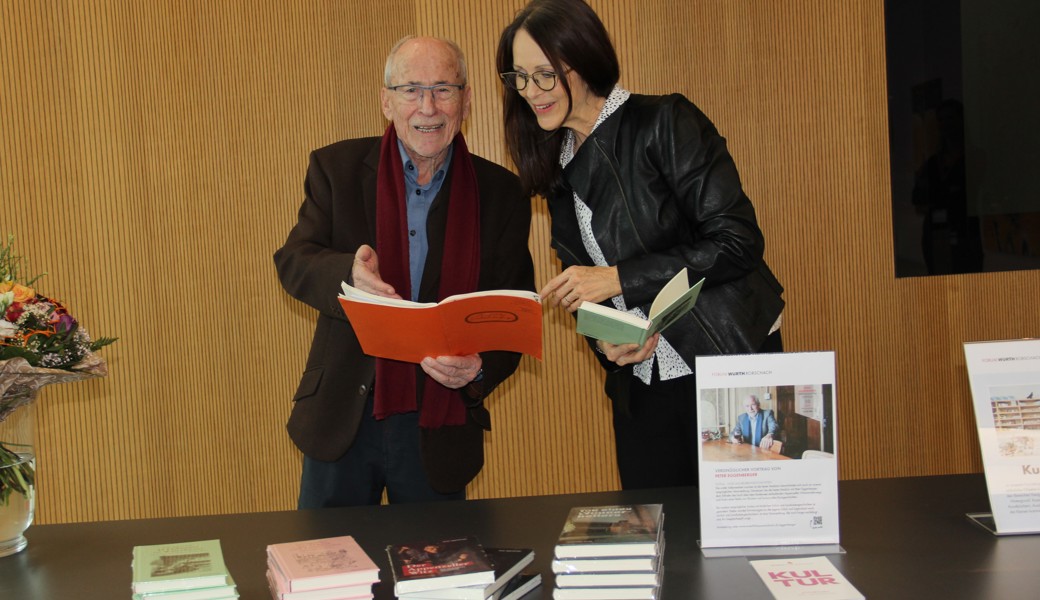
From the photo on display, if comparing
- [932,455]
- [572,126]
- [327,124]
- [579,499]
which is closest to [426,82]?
[572,126]

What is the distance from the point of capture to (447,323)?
2137mm

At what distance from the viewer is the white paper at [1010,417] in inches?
71.5

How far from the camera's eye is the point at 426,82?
2.57 metres

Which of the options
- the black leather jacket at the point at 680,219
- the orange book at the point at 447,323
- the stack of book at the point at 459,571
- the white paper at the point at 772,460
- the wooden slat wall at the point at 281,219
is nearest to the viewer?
the stack of book at the point at 459,571

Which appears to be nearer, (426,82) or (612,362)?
(612,362)

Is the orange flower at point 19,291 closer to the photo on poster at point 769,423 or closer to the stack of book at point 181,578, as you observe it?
the stack of book at point 181,578

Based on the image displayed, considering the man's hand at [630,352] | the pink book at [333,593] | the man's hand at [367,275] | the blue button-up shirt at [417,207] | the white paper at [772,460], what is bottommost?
the pink book at [333,593]

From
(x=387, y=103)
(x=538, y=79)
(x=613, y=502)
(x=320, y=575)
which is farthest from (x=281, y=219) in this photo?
(x=320, y=575)

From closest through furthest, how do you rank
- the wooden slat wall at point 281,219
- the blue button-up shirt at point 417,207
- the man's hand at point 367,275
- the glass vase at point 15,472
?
the glass vase at point 15,472, the man's hand at point 367,275, the blue button-up shirt at point 417,207, the wooden slat wall at point 281,219

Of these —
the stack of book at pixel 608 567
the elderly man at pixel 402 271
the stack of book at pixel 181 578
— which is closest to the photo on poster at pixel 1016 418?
the stack of book at pixel 608 567

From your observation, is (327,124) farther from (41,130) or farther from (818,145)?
(818,145)

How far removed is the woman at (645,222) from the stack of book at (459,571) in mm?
702

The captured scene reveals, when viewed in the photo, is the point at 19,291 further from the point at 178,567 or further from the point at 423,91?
the point at 423,91

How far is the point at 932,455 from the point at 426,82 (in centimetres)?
283
